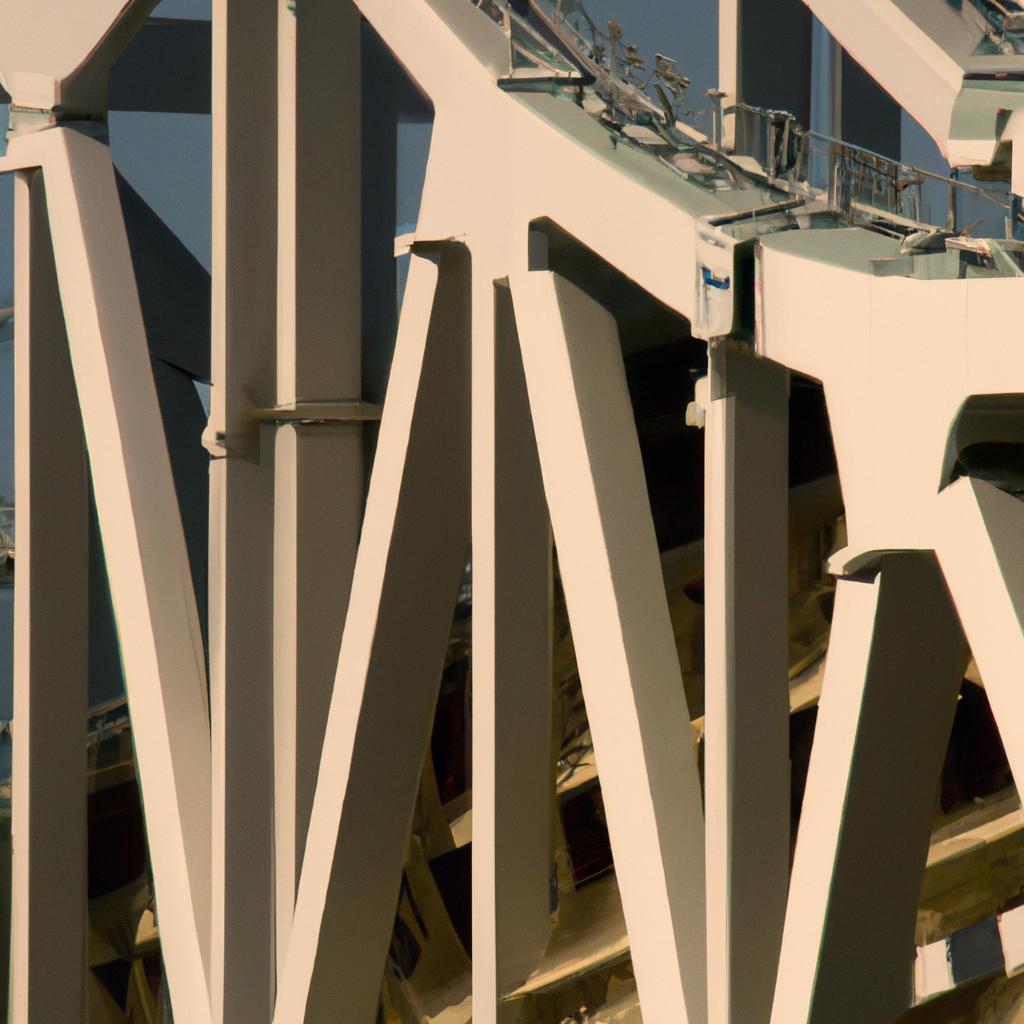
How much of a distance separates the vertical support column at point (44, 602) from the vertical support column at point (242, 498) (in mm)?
1446

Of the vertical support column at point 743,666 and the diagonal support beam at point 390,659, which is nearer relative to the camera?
the vertical support column at point 743,666

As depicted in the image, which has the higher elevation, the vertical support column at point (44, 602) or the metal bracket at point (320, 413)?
the metal bracket at point (320, 413)

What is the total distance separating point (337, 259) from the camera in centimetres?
766

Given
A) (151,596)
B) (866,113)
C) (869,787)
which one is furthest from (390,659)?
(866,113)

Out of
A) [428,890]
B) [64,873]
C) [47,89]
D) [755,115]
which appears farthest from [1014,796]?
[47,89]

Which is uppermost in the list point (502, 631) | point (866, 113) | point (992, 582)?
point (866, 113)

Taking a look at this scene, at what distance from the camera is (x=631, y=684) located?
5.35m

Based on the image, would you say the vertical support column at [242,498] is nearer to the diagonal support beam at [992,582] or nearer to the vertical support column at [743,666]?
the vertical support column at [743,666]

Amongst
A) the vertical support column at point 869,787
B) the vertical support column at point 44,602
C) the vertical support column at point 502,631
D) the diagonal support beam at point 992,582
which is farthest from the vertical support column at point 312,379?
the diagonal support beam at point 992,582

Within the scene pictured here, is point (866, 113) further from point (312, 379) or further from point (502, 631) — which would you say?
point (502, 631)

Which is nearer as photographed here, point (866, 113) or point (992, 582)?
point (992, 582)

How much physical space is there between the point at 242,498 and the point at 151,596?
0.63 meters

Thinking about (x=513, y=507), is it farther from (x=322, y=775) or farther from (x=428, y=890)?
(x=428, y=890)

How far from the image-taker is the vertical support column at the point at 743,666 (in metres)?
4.96
